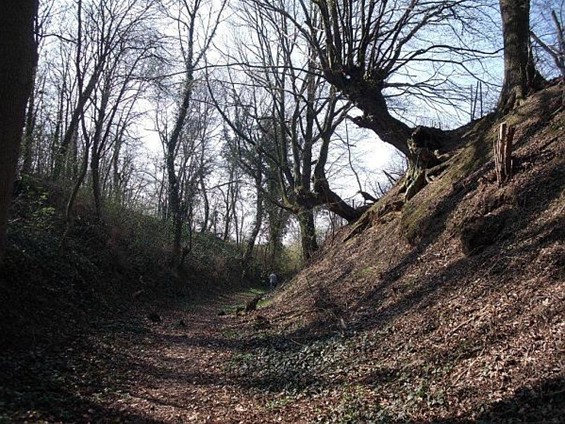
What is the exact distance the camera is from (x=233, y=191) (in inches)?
1697

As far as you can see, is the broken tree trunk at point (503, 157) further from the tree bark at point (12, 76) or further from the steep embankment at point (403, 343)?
the tree bark at point (12, 76)

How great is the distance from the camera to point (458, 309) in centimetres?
638

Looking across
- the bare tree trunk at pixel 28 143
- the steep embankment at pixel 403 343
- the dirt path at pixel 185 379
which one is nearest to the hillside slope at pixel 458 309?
the steep embankment at pixel 403 343

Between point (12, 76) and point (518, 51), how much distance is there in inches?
404

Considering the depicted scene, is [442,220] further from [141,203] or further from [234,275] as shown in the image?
[234,275]

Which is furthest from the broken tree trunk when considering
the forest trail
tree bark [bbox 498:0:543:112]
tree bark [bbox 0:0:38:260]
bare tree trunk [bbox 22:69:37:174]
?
bare tree trunk [bbox 22:69:37:174]

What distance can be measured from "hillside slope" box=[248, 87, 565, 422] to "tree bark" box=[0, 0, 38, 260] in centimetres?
440

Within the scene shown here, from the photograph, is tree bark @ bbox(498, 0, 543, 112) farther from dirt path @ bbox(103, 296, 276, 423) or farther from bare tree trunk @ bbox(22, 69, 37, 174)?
bare tree trunk @ bbox(22, 69, 37, 174)

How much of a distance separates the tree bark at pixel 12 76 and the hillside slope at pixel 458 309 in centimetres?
440

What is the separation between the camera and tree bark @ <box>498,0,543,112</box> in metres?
10.7

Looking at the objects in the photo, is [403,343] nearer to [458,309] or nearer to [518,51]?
[458,309]

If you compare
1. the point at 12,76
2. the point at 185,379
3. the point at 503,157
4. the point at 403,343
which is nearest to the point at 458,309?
the point at 403,343

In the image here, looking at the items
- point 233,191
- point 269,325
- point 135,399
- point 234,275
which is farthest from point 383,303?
point 233,191

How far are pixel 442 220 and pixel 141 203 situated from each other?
1894 centimetres
